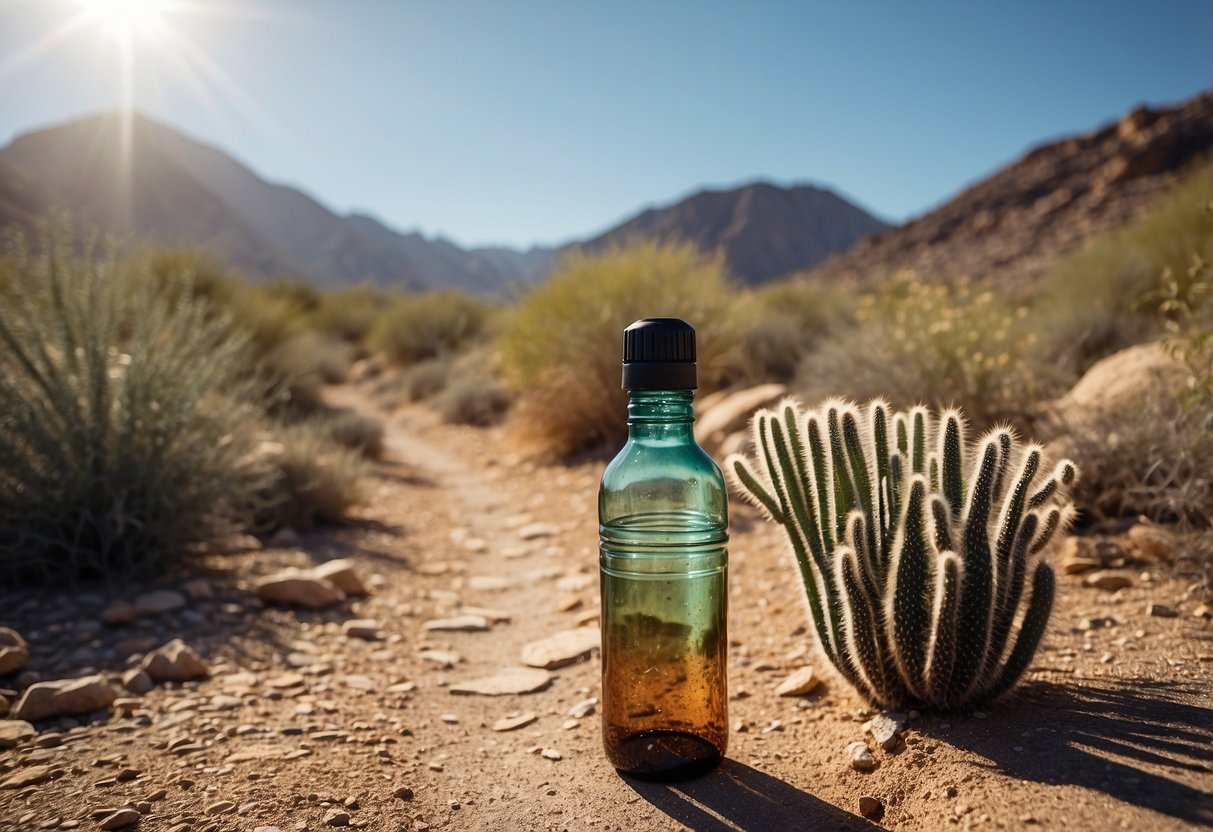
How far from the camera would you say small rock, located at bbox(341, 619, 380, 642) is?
145 inches

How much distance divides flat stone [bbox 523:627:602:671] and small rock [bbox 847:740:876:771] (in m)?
1.39

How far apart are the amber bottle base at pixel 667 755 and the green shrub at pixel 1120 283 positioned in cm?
536

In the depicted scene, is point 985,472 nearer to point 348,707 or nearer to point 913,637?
point 913,637

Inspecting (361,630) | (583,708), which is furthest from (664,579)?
(361,630)

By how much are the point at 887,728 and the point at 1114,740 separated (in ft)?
1.77

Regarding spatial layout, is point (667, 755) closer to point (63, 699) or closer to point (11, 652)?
point (63, 699)

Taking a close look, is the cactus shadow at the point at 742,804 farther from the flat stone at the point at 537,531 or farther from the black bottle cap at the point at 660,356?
the flat stone at the point at 537,531

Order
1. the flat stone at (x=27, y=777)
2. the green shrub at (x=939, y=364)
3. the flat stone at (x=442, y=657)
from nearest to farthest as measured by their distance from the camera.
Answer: the flat stone at (x=27, y=777)
the flat stone at (x=442, y=657)
the green shrub at (x=939, y=364)

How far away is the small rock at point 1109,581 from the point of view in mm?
3162

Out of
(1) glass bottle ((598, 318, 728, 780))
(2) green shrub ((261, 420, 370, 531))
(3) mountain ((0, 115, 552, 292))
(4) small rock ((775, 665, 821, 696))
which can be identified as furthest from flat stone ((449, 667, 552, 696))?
(3) mountain ((0, 115, 552, 292))

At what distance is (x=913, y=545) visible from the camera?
6.96 feet

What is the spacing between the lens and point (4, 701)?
8.86 ft

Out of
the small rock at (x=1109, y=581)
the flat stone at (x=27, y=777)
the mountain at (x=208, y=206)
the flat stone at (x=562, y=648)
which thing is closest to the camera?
the flat stone at (x=27, y=777)

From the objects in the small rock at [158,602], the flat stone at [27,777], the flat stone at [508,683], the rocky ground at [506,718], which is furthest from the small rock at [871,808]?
the small rock at [158,602]
